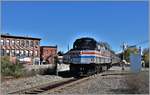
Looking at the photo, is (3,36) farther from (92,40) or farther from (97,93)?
(97,93)

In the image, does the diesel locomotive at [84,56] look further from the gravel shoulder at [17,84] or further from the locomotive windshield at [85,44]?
the gravel shoulder at [17,84]

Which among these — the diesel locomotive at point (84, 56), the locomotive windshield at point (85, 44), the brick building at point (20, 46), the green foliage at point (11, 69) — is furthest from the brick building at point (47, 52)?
the locomotive windshield at point (85, 44)

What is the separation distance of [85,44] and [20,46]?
6861cm

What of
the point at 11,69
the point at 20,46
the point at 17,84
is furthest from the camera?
the point at 20,46

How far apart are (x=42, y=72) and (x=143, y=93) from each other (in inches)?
1048

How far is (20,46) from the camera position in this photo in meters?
103

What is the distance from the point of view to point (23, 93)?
59.8ft

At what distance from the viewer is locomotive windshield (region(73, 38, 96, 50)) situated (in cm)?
3534

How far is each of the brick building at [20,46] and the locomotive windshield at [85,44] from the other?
196 ft

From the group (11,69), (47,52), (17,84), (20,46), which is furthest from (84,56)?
(47,52)

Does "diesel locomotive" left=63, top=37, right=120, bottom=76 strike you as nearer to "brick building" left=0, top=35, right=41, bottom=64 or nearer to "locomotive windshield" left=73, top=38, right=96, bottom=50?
"locomotive windshield" left=73, top=38, right=96, bottom=50

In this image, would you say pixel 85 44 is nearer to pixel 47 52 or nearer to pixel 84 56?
pixel 84 56

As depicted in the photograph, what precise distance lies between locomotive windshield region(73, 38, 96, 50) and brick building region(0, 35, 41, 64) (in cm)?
5962

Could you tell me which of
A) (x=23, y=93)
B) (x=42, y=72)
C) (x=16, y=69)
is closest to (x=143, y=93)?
(x=23, y=93)
